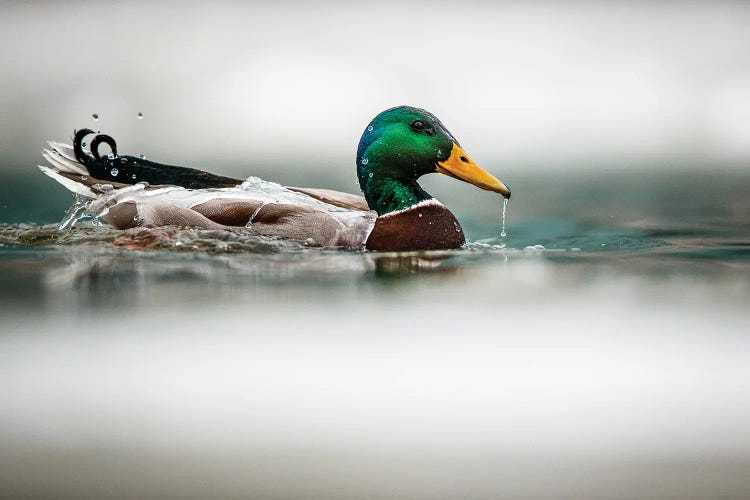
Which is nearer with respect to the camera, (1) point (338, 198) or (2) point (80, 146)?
(2) point (80, 146)

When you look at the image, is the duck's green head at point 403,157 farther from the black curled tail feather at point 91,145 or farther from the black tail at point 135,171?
the black curled tail feather at point 91,145

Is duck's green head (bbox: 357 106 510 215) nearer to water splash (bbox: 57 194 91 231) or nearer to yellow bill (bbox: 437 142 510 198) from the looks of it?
yellow bill (bbox: 437 142 510 198)

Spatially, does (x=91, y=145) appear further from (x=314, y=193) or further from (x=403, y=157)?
(x=403, y=157)

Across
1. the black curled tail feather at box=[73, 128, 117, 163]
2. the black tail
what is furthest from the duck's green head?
the black curled tail feather at box=[73, 128, 117, 163]

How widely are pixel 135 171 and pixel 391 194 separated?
50cm

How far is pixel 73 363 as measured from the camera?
1.04m

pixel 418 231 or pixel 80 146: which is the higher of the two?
pixel 80 146

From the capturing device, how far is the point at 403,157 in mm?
2068

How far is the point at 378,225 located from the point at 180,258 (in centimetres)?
48

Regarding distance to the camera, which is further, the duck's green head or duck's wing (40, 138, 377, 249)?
the duck's green head

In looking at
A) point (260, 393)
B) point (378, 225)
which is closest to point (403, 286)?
point (260, 393)

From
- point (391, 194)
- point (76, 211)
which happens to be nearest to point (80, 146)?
point (76, 211)

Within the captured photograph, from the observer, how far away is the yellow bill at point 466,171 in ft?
6.46

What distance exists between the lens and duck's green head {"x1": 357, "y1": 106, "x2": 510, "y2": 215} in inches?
80.0
